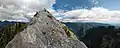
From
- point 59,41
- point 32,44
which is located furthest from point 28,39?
point 59,41

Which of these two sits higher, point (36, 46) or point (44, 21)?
point (44, 21)

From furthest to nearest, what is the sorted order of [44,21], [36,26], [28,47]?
1. [44,21]
2. [36,26]
3. [28,47]

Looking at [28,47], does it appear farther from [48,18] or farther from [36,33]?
[48,18]

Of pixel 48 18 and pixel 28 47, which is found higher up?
pixel 48 18

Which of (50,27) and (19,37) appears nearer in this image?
(19,37)

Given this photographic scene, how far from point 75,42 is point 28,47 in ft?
11.1

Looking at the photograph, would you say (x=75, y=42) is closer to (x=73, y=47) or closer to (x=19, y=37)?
(x=73, y=47)

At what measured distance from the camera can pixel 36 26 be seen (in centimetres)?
1825

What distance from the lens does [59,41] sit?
17578 mm

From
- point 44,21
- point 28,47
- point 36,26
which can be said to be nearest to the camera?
point 28,47

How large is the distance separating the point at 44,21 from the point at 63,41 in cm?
285

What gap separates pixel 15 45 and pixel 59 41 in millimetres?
3177

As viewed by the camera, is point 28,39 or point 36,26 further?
point 36,26

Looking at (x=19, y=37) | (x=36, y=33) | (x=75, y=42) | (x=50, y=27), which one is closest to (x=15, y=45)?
(x=19, y=37)
